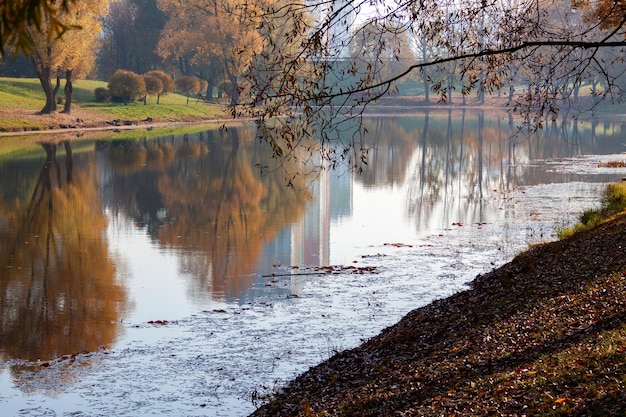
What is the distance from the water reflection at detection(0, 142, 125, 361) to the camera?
12648 mm

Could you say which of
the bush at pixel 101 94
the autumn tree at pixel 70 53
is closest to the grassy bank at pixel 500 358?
the autumn tree at pixel 70 53

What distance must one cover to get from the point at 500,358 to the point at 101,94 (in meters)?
62.7

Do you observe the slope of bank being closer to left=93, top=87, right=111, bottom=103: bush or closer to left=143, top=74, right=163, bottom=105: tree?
left=93, top=87, right=111, bottom=103: bush

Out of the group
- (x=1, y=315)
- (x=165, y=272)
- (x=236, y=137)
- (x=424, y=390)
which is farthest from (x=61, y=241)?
(x=236, y=137)

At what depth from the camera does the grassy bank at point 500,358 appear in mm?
7500

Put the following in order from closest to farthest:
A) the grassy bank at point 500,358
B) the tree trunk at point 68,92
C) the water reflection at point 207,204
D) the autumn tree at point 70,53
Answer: the grassy bank at point 500,358 < the water reflection at point 207,204 < the autumn tree at point 70,53 < the tree trunk at point 68,92

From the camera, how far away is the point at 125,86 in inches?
2687

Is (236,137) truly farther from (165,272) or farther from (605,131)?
(165,272)

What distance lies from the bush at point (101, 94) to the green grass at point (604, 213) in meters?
51.0

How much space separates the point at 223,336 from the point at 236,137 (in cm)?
4720

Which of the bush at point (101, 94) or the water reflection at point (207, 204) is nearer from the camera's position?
the water reflection at point (207, 204)

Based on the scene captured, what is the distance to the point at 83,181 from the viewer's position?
32.1 m

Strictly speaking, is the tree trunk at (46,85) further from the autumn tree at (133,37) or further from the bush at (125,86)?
the autumn tree at (133,37)

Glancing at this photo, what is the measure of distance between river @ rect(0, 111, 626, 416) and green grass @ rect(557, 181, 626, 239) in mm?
1029
